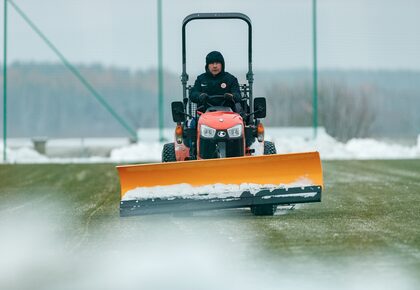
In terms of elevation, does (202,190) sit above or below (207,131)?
below

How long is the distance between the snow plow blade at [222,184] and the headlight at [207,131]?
0.67m

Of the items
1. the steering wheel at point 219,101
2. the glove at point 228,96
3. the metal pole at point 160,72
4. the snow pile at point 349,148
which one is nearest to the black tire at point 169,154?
the steering wheel at point 219,101

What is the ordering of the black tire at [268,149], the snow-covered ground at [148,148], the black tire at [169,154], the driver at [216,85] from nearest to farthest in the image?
the driver at [216,85], the black tire at [268,149], the black tire at [169,154], the snow-covered ground at [148,148]

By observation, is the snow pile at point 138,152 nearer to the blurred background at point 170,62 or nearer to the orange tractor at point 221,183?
the blurred background at point 170,62

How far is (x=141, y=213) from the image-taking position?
1283cm

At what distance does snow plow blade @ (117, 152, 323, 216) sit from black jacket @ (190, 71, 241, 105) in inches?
66.7

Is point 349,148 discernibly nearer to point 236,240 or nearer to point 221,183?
point 221,183

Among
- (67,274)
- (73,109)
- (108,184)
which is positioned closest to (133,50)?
(73,109)

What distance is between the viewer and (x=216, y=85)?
14.5 meters

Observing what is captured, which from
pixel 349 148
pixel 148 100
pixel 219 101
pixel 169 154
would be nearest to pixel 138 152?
pixel 148 100

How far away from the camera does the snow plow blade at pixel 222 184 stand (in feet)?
41.9

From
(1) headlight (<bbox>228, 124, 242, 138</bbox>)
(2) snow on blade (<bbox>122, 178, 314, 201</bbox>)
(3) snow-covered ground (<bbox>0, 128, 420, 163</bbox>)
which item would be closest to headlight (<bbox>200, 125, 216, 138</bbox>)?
(1) headlight (<bbox>228, 124, 242, 138</bbox>)

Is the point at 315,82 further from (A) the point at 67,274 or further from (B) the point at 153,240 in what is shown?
(A) the point at 67,274

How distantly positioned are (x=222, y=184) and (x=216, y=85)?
78.5 inches
